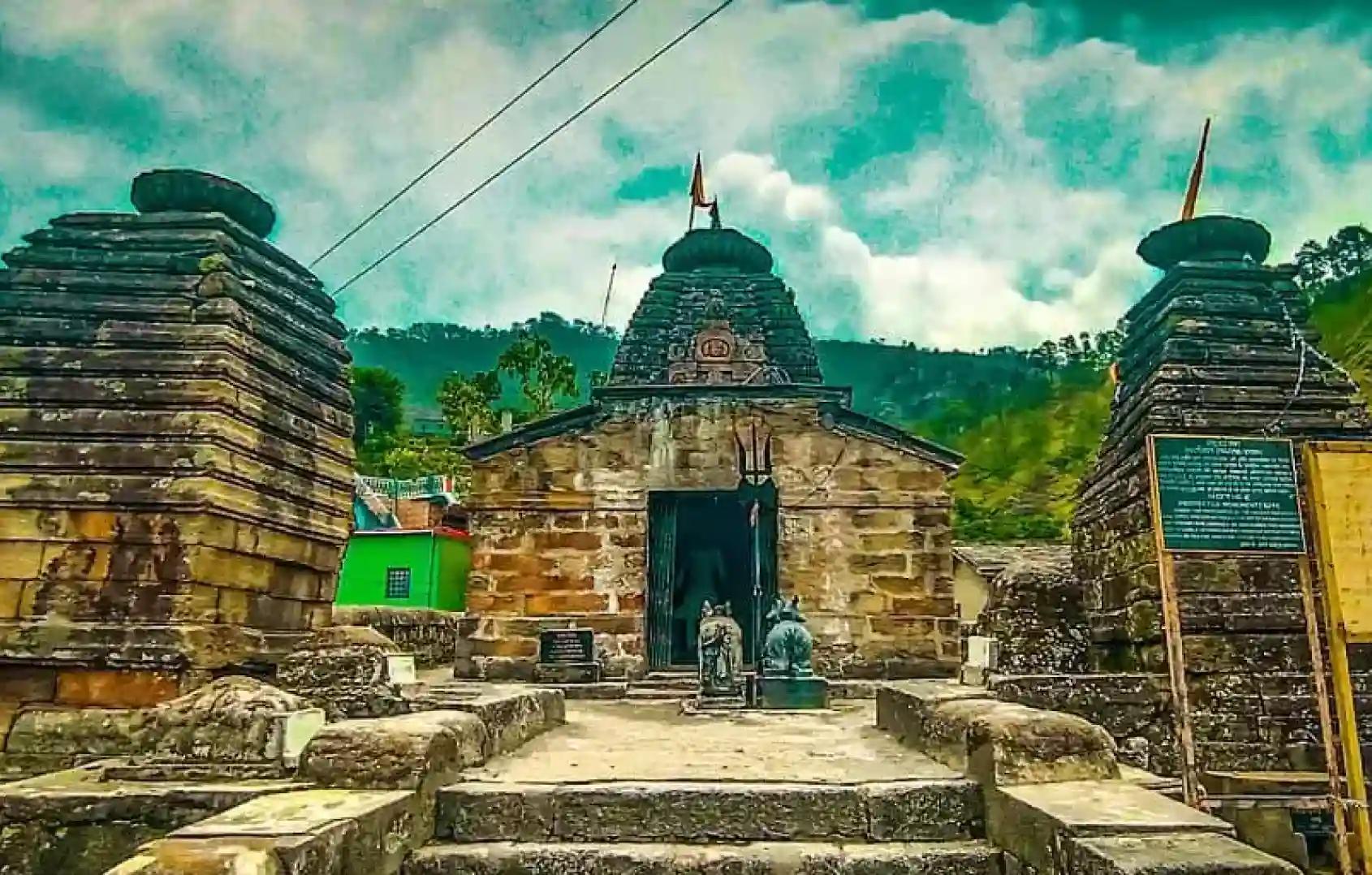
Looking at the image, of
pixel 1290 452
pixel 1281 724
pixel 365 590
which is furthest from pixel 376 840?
pixel 365 590

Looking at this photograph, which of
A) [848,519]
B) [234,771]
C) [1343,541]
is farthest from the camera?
[848,519]

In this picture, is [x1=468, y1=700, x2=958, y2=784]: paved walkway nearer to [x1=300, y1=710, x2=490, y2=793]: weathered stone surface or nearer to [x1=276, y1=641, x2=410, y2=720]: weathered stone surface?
[x1=300, y1=710, x2=490, y2=793]: weathered stone surface

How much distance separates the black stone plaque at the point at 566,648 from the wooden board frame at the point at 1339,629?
8.29 m

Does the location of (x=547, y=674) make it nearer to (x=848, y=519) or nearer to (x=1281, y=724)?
(x=848, y=519)

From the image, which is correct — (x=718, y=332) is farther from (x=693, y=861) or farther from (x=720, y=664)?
(x=693, y=861)

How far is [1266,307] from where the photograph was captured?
12211 millimetres

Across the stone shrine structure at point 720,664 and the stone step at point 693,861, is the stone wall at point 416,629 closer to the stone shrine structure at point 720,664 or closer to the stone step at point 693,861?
the stone shrine structure at point 720,664

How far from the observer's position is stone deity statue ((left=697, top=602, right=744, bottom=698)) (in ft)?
33.4

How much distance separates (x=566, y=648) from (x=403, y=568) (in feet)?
51.8

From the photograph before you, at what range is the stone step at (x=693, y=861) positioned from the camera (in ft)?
13.5

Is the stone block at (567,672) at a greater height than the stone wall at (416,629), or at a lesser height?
lesser

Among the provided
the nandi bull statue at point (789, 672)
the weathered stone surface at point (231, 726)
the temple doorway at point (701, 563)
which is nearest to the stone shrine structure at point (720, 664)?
the nandi bull statue at point (789, 672)

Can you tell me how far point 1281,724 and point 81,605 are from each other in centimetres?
1127

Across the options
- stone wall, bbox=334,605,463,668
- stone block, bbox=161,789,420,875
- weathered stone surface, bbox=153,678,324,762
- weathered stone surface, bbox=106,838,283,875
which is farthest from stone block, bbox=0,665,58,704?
stone wall, bbox=334,605,463,668
